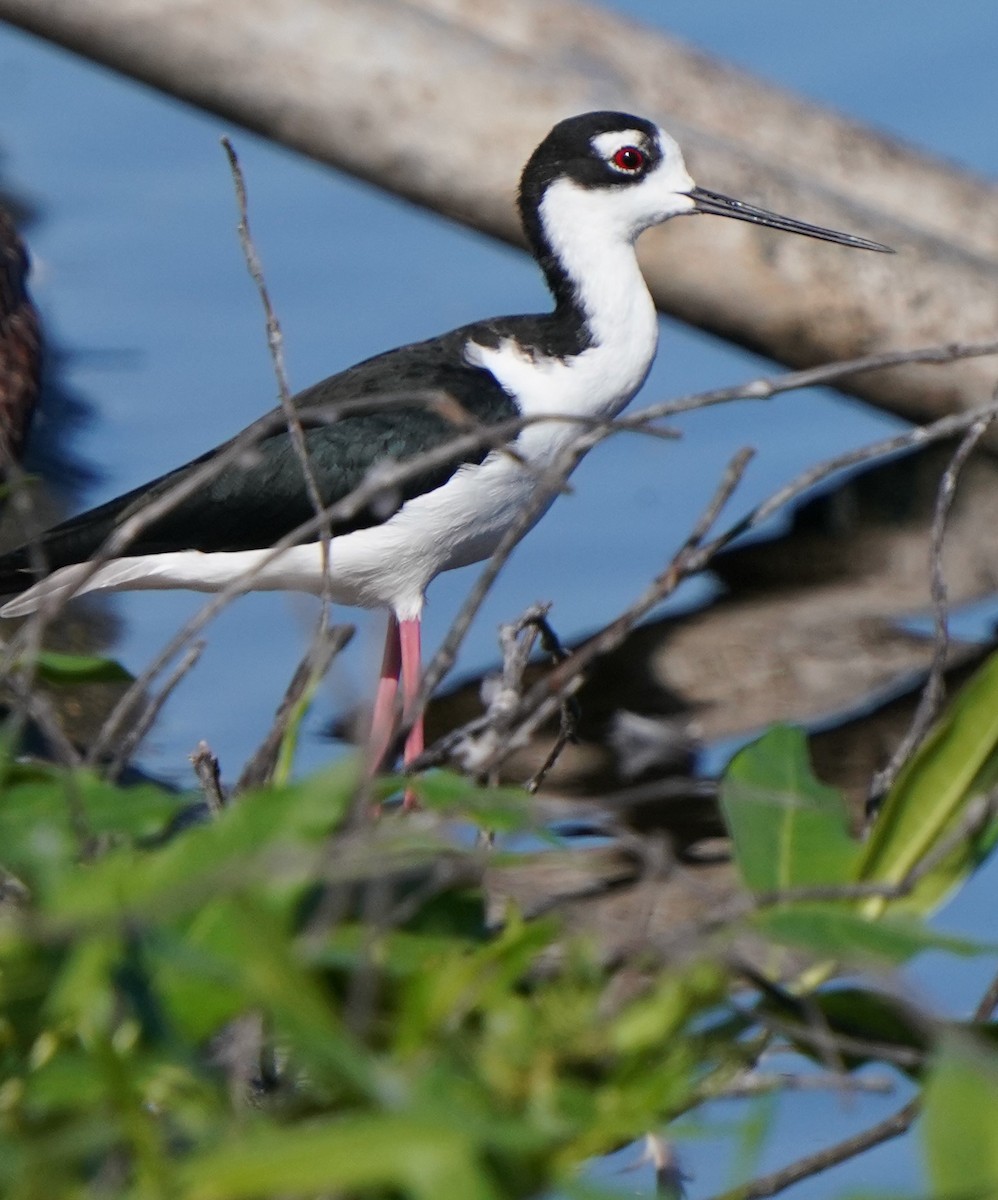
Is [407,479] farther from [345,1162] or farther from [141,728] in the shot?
[345,1162]

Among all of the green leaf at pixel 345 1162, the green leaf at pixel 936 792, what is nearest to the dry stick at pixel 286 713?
the green leaf at pixel 936 792

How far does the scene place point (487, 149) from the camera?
183 inches

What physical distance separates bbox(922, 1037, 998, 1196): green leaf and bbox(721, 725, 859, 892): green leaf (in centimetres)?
34

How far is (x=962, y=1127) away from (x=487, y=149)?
13.1ft

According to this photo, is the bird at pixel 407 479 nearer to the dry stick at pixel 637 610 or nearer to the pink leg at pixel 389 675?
the pink leg at pixel 389 675

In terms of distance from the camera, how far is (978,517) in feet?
15.9

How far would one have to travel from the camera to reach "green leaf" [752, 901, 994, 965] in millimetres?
1033

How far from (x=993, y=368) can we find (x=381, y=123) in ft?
4.78

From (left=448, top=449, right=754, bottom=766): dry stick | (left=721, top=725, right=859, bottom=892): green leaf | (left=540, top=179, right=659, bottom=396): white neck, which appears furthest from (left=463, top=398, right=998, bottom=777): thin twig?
(left=540, top=179, right=659, bottom=396): white neck

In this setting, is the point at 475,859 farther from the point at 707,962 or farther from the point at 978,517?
the point at 978,517

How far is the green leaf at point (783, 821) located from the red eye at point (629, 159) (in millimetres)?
2290

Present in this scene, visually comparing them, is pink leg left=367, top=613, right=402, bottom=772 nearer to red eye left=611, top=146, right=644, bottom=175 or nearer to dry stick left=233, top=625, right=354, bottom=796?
red eye left=611, top=146, right=644, bottom=175

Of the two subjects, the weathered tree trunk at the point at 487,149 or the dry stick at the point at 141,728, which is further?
the weathered tree trunk at the point at 487,149

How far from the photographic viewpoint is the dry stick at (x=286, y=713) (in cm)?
144
